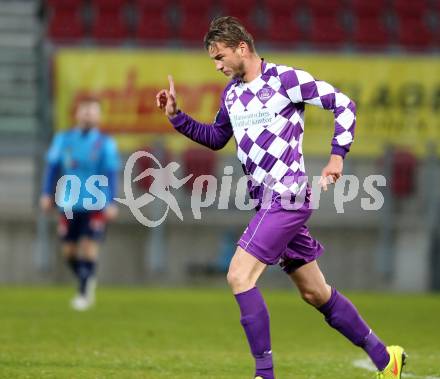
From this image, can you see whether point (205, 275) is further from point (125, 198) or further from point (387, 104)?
point (387, 104)

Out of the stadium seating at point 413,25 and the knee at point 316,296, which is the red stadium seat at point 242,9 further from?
the knee at point 316,296

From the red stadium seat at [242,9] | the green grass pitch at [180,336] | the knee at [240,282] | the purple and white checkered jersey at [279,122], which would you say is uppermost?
the red stadium seat at [242,9]

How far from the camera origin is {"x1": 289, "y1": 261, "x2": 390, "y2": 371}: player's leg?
6094 mm

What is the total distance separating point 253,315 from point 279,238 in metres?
0.41

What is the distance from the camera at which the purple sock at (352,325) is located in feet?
20.2

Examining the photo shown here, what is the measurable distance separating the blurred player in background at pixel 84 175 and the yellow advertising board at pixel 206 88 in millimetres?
3850

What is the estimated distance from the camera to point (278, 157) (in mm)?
5980

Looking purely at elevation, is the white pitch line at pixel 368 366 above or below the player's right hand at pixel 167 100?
below

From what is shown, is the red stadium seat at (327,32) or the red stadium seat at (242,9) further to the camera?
the red stadium seat at (242,9)

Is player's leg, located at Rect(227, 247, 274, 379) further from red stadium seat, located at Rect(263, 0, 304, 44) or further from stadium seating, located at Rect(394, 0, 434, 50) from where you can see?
stadium seating, located at Rect(394, 0, 434, 50)

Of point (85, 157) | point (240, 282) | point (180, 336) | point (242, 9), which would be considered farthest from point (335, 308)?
point (242, 9)

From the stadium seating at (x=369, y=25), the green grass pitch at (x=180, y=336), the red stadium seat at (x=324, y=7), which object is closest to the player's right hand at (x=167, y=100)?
the green grass pitch at (x=180, y=336)

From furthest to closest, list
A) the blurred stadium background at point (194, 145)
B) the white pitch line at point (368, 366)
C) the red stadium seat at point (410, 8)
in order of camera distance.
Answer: the red stadium seat at point (410, 8) → the blurred stadium background at point (194, 145) → the white pitch line at point (368, 366)

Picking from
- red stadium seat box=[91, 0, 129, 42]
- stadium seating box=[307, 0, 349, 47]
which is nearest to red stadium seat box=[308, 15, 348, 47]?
stadium seating box=[307, 0, 349, 47]
